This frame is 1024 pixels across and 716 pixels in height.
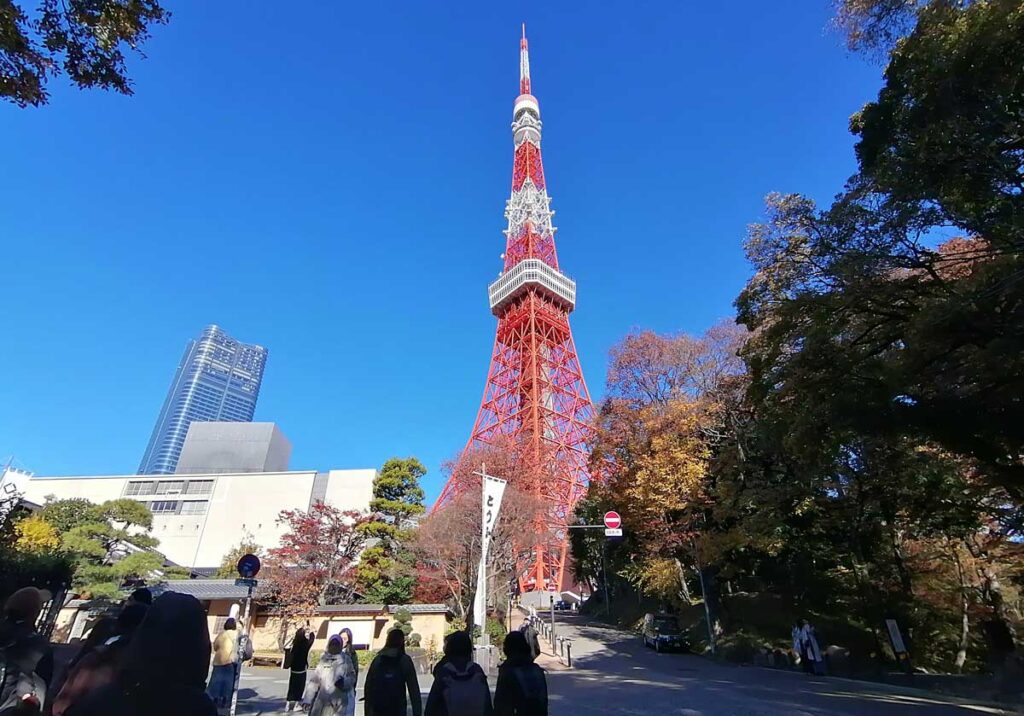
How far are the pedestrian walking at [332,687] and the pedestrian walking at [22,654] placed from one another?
1.86 m

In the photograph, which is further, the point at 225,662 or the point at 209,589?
the point at 209,589

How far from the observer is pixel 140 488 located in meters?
37.7

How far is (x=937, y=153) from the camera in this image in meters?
Result: 6.24

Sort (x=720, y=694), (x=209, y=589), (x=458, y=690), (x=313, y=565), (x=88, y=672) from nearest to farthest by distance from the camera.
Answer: (x=88, y=672) → (x=458, y=690) → (x=720, y=694) → (x=313, y=565) → (x=209, y=589)

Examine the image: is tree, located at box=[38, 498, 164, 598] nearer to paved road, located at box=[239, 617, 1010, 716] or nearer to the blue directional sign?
paved road, located at box=[239, 617, 1010, 716]

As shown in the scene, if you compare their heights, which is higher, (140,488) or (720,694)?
(140,488)

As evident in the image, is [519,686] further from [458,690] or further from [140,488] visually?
[140,488]

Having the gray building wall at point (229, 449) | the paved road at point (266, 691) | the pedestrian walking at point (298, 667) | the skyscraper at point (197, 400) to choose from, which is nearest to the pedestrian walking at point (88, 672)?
the pedestrian walking at point (298, 667)

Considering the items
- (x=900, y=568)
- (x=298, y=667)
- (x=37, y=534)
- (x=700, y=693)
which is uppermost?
(x=37, y=534)

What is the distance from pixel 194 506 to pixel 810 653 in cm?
3838

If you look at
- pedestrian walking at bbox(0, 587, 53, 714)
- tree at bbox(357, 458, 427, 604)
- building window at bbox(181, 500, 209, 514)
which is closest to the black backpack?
pedestrian walking at bbox(0, 587, 53, 714)

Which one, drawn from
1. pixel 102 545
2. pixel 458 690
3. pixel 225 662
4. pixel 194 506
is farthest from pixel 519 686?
pixel 194 506

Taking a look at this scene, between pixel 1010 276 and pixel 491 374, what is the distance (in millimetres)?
32095

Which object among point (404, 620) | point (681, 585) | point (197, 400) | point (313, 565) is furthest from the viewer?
point (197, 400)
